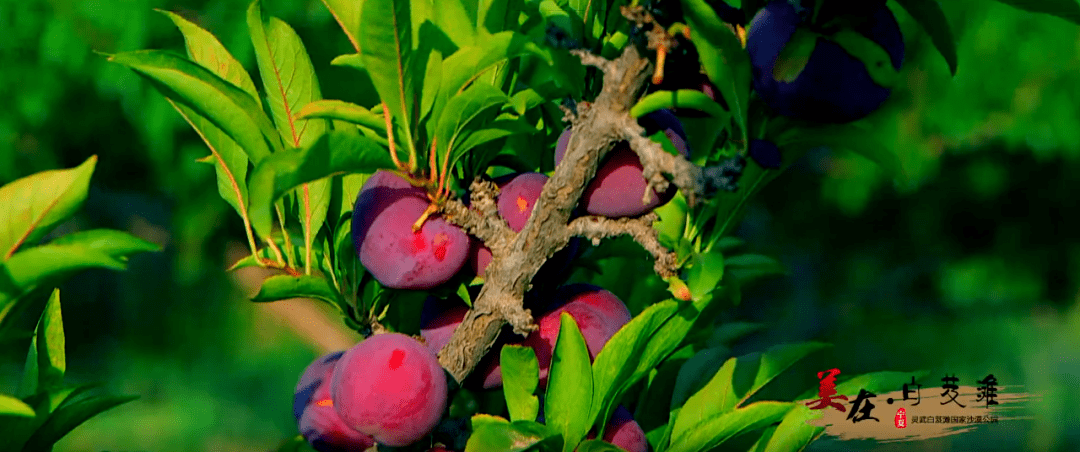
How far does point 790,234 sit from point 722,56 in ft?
7.03

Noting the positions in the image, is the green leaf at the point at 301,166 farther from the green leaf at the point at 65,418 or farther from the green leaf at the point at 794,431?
the green leaf at the point at 794,431

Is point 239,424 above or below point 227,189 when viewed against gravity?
below

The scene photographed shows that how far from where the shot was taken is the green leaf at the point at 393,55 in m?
0.26

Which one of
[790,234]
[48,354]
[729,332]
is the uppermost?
[48,354]

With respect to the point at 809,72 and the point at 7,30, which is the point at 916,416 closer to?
the point at 809,72

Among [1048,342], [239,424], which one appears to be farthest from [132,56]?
[1048,342]

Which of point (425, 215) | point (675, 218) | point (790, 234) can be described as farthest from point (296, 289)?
point (790, 234)

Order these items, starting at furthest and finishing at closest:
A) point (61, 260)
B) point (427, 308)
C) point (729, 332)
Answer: point (729, 332), point (427, 308), point (61, 260)

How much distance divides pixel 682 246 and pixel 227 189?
185 mm

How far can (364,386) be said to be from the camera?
30cm

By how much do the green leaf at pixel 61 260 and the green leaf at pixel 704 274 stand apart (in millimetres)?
179

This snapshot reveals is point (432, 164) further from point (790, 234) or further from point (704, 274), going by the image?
point (790, 234)

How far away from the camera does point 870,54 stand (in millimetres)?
264

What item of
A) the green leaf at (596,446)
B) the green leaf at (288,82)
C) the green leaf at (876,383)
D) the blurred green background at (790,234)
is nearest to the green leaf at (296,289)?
the green leaf at (288,82)
